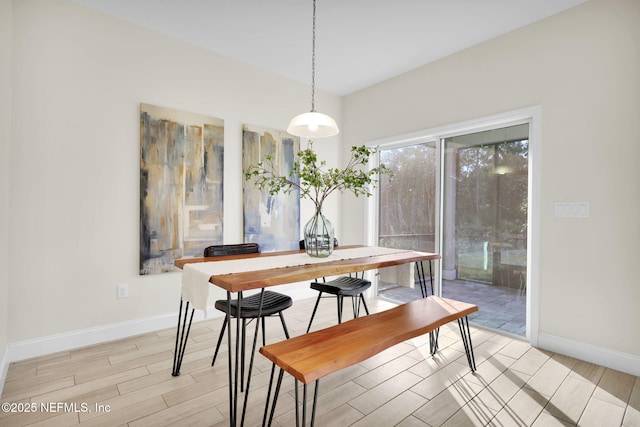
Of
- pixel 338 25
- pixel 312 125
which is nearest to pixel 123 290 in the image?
pixel 312 125

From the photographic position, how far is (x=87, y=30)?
2635 millimetres

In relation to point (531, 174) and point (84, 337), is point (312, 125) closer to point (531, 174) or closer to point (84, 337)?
point (531, 174)

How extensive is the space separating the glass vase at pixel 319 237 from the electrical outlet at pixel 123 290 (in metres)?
1.73

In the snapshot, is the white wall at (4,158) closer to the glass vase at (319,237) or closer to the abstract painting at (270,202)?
the abstract painting at (270,202)

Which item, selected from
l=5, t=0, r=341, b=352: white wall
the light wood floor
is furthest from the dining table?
l=5, t=0, r=341, b=352: white wall

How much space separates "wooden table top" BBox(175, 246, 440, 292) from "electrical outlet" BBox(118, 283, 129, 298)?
1.11m

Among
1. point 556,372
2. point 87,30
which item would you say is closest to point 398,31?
point 87,30

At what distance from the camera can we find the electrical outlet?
2.81 meters

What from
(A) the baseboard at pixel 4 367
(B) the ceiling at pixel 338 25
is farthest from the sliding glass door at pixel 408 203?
(A) the baseboard at pixel 4 367

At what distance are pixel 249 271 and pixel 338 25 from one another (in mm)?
2286

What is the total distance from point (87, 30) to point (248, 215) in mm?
2092

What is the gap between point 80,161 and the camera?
2.61 m

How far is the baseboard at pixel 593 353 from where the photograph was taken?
2266mm

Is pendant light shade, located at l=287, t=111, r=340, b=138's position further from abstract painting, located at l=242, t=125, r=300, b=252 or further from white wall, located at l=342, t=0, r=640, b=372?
white wall, located at l=342, t=0, r=640, b=372
